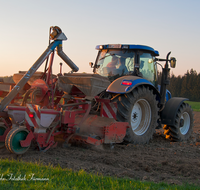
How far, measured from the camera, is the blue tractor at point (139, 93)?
5180 mm

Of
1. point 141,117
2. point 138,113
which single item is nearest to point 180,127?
point 141,117

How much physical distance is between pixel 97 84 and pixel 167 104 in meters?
2.71

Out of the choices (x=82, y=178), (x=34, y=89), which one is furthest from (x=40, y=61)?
(x=82, y=178)

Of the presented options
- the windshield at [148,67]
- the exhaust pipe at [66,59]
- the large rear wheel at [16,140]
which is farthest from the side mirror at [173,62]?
the large rear wheel at [16,140]

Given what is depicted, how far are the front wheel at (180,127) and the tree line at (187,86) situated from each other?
162 ft

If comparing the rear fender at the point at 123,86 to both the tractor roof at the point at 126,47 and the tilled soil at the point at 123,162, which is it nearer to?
the tractor roof at the point at 126,47

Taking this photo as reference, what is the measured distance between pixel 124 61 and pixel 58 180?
3787 mm

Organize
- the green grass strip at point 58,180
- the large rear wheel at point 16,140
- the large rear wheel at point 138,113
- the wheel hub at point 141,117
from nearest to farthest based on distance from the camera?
the green grass strip at point 58,180 < the large rear wheel at point 16,140 < the large rear wheel at point 138,113 < the wheel hub at point 141,117

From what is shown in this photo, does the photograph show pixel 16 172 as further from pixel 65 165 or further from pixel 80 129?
pixel 80 129

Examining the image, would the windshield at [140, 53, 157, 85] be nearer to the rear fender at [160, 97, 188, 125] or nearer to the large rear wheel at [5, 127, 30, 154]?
the rear fender at [160, 97, 188, 125]

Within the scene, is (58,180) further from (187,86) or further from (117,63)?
(187,86)

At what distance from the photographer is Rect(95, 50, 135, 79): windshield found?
19.4 feet

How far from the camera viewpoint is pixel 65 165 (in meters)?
3.48

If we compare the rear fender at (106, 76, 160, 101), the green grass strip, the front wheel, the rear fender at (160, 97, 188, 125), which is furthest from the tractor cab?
the green grass strip
